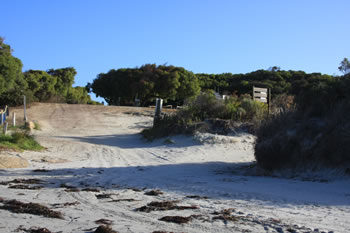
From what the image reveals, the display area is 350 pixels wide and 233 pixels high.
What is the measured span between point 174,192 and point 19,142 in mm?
8976

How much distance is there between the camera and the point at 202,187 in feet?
23.5

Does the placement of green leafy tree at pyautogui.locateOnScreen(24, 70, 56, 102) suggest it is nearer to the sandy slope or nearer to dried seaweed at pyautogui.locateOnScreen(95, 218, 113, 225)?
the sandy slope

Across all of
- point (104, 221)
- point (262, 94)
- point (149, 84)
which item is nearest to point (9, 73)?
point (149, 84)

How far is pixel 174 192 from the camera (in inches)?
265

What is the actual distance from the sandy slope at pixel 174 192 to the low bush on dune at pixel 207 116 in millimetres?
2407

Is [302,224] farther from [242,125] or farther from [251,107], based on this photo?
[251,107]

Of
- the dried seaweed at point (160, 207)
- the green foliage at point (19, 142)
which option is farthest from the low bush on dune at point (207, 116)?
the dried seaweed at point (160, 207)

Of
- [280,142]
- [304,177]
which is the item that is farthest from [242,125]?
[304,177]

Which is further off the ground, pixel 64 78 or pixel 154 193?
pixel 64 78

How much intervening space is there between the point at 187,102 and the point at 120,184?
12711 mm

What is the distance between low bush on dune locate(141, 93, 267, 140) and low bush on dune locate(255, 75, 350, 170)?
6.83 m

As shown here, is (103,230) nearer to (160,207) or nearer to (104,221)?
(104,221)

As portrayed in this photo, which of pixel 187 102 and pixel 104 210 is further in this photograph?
pixel 187 102

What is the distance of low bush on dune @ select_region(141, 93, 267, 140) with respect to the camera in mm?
17078
